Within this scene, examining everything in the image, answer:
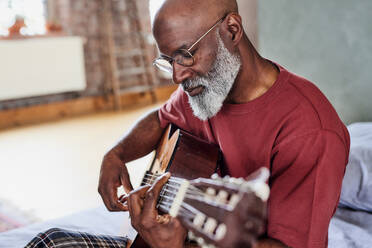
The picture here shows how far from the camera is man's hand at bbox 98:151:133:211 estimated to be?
1.43 meters

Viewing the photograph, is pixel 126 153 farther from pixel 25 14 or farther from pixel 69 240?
pixel 25 14

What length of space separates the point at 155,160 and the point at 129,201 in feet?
1.96

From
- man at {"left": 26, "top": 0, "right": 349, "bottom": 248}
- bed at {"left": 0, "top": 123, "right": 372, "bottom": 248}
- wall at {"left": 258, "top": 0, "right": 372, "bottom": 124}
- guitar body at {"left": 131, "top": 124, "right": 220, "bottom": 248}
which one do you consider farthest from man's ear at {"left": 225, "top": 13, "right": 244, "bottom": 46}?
wall at {"left": 258, "top": 0, "right": 372, "bottom": 124}

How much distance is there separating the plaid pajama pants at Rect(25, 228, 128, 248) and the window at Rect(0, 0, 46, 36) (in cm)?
452

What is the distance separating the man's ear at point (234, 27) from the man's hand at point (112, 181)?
66cm

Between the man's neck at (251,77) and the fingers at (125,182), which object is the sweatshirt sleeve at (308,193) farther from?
the fingers at (125,182)

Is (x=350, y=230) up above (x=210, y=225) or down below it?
below

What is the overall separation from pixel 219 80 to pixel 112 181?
0.56 meters

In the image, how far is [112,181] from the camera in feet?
4.82

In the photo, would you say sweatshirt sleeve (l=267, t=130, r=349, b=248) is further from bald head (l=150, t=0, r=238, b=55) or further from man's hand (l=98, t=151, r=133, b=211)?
man's hand (l=98, t=151, r=133, b=211)

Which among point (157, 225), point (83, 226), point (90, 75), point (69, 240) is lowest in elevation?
point (90, 75)

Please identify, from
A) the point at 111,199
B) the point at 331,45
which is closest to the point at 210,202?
the point at 111,199

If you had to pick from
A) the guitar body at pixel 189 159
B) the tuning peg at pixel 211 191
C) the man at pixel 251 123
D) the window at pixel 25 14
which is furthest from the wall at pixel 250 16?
the window at pixel 25 14

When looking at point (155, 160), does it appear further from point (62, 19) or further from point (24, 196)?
point (62, 19)
